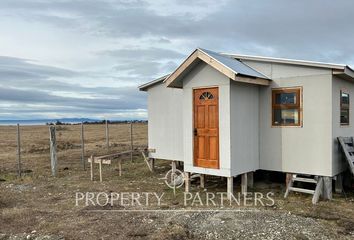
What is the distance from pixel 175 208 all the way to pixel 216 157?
5.89 ft

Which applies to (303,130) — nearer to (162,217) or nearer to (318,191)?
(318,191)

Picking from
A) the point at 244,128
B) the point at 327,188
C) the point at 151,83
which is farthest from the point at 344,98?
the point at 151,83

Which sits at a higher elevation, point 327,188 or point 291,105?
point 291,105

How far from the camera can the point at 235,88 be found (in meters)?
8.41

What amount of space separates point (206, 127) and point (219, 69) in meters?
1.63

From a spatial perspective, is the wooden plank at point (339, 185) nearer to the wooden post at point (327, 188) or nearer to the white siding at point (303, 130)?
the wooden post at point (327, 188)

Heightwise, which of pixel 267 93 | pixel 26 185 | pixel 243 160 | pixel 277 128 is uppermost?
pixel 267 93

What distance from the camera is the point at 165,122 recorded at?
12.3 meters

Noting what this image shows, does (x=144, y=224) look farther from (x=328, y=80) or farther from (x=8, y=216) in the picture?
(x=328, y=80)

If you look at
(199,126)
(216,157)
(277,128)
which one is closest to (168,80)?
(199,126)

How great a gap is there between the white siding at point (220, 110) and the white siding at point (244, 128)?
0.51ft

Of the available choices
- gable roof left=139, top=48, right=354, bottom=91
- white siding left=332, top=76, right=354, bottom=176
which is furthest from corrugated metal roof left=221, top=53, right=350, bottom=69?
white siding left=332, top=76, right=354, bottom=176

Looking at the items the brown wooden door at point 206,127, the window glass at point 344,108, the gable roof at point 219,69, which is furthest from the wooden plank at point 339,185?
the brown wooden door at point 206,127

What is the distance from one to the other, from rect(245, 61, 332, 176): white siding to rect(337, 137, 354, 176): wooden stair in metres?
0.54
